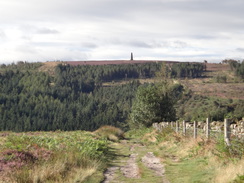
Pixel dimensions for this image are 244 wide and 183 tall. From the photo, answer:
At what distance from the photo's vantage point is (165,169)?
14.1 meters

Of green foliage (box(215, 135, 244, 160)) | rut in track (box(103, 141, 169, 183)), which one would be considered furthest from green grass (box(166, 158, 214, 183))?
green foliage (box(215, 135, 244, 160))

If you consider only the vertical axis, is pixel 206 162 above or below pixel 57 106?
above

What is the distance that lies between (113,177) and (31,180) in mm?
3459

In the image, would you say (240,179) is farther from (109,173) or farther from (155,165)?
(155,165)

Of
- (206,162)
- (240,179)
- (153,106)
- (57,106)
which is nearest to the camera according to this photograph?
(240,179)

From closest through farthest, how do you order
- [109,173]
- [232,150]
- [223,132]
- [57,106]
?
[232,150] < [109,173] < [223,132] < [57,106]

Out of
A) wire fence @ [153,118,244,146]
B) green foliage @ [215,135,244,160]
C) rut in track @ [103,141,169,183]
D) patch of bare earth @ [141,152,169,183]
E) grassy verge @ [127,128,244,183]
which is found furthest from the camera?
patch of bare earth @ [141,152,169,183]

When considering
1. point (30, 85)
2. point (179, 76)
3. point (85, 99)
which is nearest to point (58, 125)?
point (85, 99)

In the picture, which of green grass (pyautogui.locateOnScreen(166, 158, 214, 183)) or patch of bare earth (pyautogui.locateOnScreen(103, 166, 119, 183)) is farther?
patch of bare earth (pyautogui.locateOnScreen(103, 166, 119, 183))

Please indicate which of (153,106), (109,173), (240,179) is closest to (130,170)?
(109,173)

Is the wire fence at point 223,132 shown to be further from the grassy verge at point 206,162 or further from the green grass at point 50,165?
the green grass at point 50,165

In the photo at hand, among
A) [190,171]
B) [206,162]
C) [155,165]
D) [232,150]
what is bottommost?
[155,165]

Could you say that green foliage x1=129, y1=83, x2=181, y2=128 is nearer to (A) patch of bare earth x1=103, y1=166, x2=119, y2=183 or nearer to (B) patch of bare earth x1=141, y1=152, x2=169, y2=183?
(B) patch of bare earth x1=141, y1=152, x2=169, y2=183

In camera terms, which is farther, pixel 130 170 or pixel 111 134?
pixel 111 134
